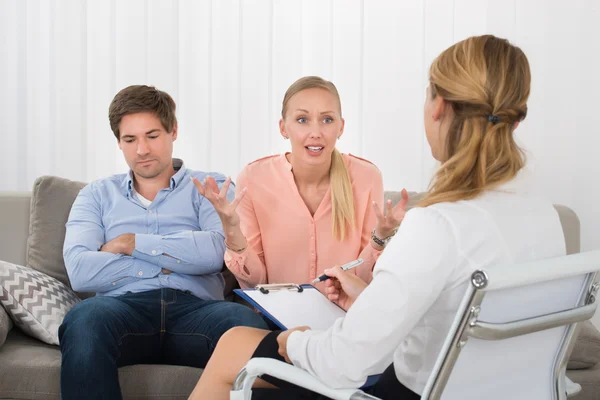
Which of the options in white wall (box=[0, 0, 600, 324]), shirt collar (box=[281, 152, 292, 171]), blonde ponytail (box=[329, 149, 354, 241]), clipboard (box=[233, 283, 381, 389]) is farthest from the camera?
white wall (box=[0, 0, 600, 324])

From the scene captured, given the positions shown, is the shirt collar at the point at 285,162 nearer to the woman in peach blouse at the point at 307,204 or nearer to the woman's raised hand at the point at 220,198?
the woman in peach blouse at the point at 307,204

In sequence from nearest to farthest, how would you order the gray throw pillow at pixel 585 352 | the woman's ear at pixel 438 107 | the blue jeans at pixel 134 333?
→ the woman's ear at pixel 438 107 < the blue jeans at pixel 134 333 < the gray throw pillow at pixel 585 352

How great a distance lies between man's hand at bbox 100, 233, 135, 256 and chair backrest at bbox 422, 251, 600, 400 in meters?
1.42

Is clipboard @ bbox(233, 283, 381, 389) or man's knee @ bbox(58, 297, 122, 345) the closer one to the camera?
clipboard @ bbox(233, 283, 381, 389)

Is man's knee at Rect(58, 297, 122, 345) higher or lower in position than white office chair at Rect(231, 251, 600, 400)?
lower

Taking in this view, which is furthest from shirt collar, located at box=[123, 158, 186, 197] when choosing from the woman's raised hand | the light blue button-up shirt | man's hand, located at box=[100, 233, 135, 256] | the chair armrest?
the chair armrest

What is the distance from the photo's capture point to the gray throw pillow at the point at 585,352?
2146mm

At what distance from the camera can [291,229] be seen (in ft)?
7.70

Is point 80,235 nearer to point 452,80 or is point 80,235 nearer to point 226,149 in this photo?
point 226,149

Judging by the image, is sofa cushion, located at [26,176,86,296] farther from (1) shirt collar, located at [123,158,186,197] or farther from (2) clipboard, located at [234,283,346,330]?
(2) clipboard, located at [234,283,346,330]

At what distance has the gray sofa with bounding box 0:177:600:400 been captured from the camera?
2098mm

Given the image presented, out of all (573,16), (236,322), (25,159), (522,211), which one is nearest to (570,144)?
(573,16)

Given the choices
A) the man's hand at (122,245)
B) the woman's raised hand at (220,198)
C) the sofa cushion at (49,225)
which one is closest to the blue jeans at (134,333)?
the man's hand at (122,245)

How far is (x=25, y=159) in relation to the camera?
3709mm
